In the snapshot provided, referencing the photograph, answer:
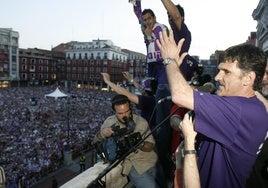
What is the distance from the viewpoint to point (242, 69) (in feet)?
6.49

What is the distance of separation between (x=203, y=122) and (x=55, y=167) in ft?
56.5

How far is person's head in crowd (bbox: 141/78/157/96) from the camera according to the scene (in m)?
4.95

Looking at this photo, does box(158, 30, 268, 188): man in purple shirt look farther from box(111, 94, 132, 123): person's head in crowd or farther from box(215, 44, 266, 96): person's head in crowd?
box(111, 94, 132, 123): person's head in crowd

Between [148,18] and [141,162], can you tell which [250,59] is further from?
[148,18]

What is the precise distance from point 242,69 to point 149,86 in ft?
10.4

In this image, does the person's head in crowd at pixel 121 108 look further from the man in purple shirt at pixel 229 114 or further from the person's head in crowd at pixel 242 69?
→ the person's head in crowd at pixel 242 69

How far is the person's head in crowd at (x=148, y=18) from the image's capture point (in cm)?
464

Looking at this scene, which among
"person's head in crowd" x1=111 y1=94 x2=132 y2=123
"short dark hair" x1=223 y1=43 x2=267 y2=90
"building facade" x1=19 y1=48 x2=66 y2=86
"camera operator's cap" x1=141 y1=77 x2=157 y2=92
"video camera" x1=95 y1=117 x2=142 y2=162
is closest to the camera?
"short dark hair" x1=223 y1=43 x2=267 y2=90

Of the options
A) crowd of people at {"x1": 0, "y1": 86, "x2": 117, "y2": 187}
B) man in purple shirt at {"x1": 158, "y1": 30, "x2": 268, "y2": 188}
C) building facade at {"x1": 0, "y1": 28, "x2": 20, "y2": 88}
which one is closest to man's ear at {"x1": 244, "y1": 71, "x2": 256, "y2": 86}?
man in purple shirt at {"x1": 158, "y1": 30, "x2": 268, "y2": 188}

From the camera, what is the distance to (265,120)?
1837mm

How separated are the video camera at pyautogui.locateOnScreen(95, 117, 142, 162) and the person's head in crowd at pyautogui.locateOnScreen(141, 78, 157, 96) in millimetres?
1596

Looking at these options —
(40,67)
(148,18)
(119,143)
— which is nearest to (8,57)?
(40,67)

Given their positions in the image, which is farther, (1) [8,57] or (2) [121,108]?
(1) [8,57]

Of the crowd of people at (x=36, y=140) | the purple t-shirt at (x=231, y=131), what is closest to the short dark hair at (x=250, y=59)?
the purple t-shirt at (x=231, y=131)
